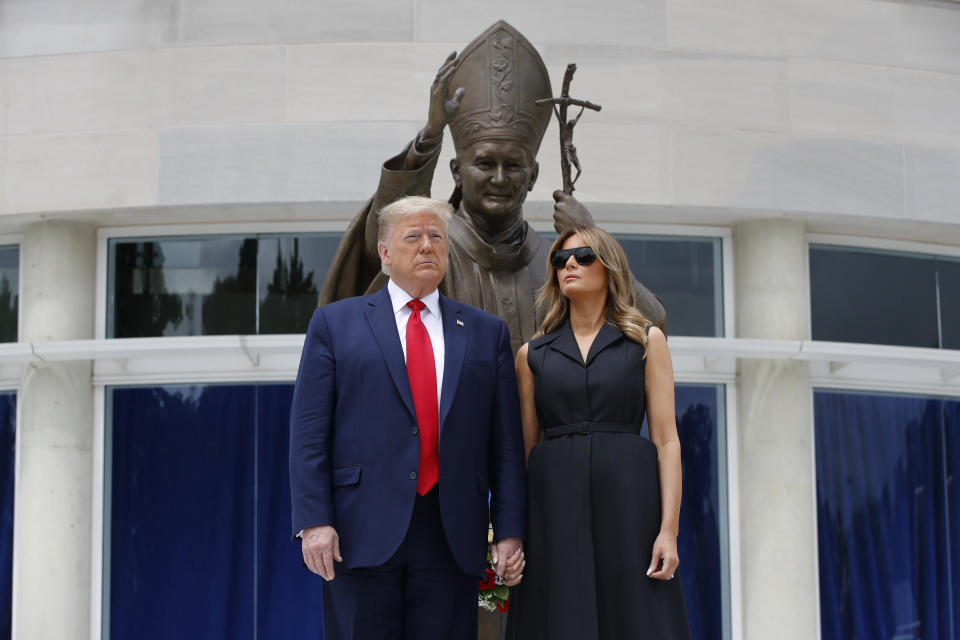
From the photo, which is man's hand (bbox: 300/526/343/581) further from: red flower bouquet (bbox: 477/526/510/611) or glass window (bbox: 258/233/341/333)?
glass window (bbox: 258/233/341/333)

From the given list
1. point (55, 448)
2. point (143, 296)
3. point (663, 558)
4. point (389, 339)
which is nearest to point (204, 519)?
point (55, 448)

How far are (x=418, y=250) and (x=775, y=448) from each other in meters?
7.45

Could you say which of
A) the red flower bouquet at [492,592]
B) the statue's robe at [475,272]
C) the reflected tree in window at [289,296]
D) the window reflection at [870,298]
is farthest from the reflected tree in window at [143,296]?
the red flower bouquet at [492,592]

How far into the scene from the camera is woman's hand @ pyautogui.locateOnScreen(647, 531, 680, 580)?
357 centimetres

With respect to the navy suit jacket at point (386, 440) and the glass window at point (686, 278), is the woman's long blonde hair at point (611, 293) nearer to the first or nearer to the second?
the navy suit jacket at point (386, 440)

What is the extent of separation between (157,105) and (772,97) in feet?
16.3

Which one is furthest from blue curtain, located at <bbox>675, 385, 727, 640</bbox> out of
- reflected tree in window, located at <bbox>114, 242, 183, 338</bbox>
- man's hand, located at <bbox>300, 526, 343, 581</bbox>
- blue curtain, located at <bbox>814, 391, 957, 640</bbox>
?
man's hand, located at <bbox>300, 526, 343, 581</bbox>

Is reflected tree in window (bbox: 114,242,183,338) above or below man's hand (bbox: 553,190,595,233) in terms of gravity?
above

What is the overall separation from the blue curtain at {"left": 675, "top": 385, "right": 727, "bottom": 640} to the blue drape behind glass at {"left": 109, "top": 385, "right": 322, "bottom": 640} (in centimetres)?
313

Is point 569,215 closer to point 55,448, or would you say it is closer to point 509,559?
point 509,559

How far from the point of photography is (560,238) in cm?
393

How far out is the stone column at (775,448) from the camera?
34.1 ft

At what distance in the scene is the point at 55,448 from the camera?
413 inches

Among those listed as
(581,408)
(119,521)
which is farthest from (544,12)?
(581,408)
